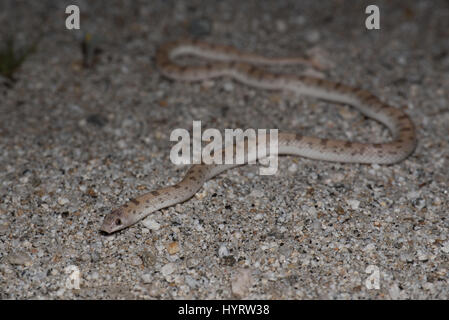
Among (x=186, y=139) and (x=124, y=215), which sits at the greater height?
(x=186, y=139)

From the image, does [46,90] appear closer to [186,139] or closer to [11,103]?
[11,103]

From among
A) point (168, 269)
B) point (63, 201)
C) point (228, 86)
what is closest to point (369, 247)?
point (168, 269)

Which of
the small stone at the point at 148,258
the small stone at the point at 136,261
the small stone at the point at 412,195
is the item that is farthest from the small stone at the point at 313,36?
the small stone at the point at 136,261

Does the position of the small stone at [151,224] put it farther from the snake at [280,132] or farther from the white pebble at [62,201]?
the white pebble at [62,201]

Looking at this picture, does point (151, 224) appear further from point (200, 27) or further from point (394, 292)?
point (200, 27)

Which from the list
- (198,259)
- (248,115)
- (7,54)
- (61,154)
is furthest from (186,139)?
(7,54)

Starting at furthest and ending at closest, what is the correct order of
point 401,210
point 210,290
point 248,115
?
point 248,115 → point 401,210 → point 210,290

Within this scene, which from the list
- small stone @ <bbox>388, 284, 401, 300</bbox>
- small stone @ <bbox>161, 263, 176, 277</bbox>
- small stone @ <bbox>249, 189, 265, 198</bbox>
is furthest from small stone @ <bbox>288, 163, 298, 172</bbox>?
small stone @ <bbox>161, 263, 176, 277</bbox>
